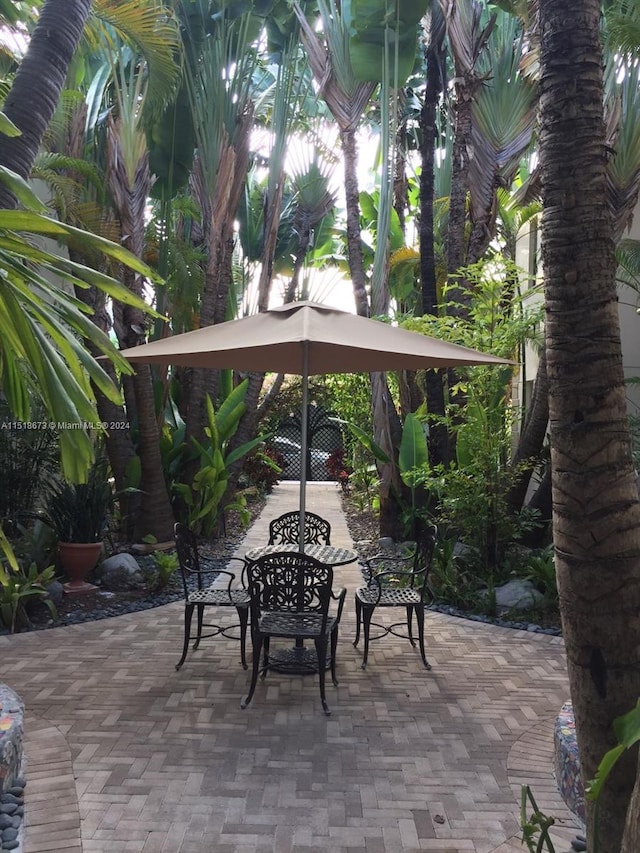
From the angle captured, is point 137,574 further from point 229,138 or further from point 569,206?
point 569,206

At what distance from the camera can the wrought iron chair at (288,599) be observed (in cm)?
433

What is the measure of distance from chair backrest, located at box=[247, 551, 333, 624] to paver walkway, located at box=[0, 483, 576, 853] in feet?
2.06

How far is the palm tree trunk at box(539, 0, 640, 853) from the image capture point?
197 centimetres

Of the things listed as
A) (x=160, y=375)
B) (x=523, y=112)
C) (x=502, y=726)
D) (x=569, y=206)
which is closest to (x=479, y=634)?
(x=502, y=726)

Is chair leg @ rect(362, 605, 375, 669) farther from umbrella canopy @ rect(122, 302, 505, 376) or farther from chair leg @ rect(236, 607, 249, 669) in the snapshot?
umbrella canopy @ rect(122, 302, 505, 376)

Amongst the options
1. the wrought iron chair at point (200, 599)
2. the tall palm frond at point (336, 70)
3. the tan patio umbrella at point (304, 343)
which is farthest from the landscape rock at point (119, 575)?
the tall palm frond at point (336, 70)

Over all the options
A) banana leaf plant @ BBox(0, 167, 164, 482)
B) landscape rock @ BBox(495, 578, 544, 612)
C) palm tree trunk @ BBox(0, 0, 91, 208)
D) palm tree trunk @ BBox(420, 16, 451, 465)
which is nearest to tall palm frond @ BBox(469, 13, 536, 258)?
palm tree trunk @ BBox(420, 16, 451, 465)

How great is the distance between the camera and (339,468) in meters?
18.4

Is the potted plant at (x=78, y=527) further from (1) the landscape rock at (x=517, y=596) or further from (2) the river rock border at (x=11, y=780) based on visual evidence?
(1) the landscape rock at (x=517, y=596)

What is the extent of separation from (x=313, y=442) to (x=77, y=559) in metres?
15.0

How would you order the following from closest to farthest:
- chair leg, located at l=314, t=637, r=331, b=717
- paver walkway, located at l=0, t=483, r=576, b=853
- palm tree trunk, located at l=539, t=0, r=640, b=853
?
palm tree trunk, located at l=539, t=0, r=640, b=853, paver walkway, located at l=0, t=483, r=576, b=853, chair leg, located at l=314, t=637, r=331, b=717

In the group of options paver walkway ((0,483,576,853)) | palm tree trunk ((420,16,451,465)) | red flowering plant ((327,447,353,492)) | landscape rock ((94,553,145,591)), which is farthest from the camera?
red flowering plant ((327,447,353,492))

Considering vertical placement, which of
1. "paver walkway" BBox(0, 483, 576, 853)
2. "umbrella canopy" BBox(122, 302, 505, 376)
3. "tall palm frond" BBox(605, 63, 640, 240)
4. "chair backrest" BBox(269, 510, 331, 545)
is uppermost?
"tall palm frond" BBox(605, 63, 640, 240)

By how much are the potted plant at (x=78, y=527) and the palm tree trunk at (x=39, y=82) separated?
4.06 meters
